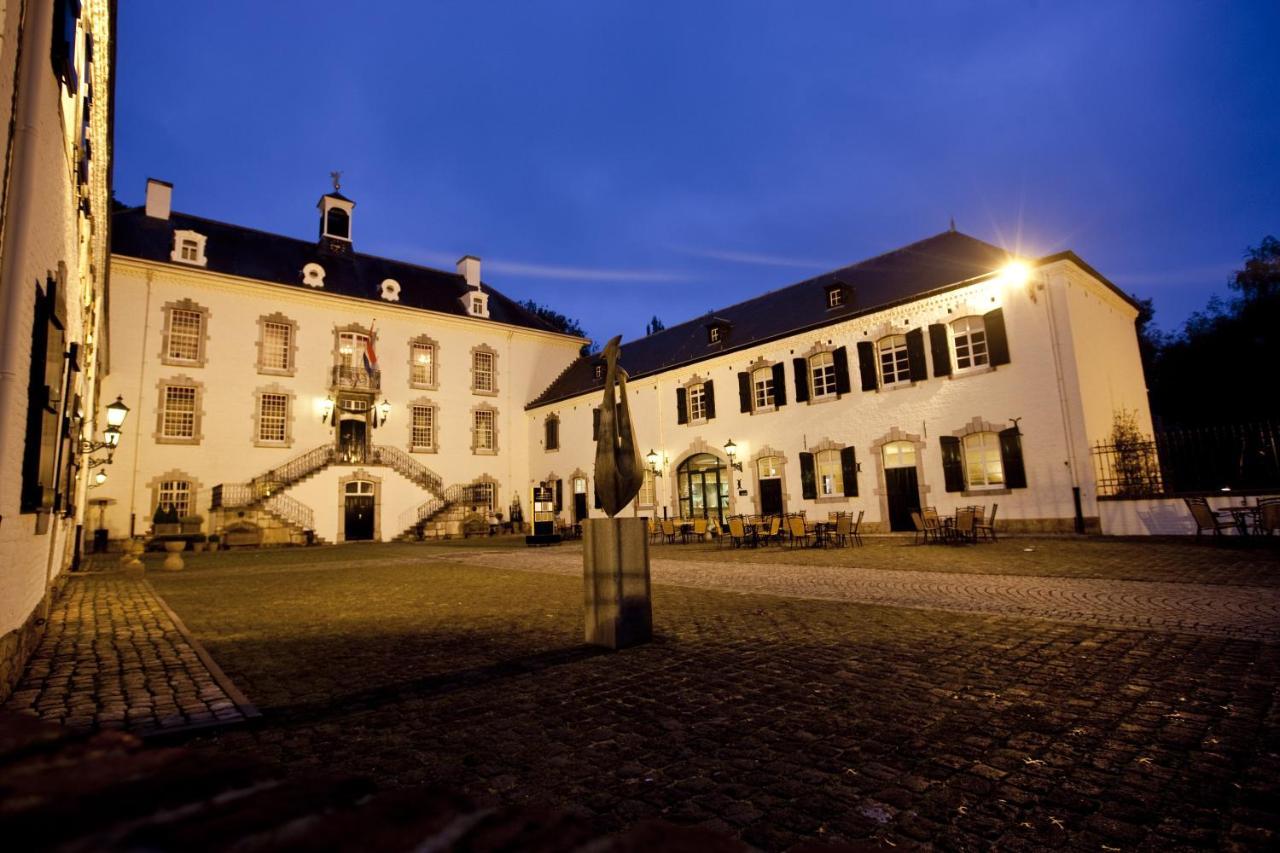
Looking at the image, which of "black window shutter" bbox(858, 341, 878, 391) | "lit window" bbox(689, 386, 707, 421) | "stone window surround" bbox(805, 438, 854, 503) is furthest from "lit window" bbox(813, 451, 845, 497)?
"lit window" bbox(689, 386, 707, 421)

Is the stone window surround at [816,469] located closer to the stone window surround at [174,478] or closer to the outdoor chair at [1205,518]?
the outdoor chair at [1205,518]

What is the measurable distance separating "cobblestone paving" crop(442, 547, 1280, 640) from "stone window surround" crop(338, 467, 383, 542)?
55.3 feet

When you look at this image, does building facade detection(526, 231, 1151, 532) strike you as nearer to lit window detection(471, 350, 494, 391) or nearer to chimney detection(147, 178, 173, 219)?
lit window detection(471, 350, 494, 391)

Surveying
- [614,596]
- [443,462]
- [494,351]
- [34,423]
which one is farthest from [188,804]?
[494,351]

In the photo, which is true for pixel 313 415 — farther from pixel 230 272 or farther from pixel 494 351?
pixel 494 351

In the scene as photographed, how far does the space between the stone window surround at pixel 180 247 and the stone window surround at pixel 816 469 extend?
2472 cm

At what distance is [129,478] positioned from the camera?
70.0 ft

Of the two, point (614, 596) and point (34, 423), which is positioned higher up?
point (34, 423)

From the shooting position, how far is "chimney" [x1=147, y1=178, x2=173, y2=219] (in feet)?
81.6

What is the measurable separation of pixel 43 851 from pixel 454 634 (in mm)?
5884

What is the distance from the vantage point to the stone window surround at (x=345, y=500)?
968 inches

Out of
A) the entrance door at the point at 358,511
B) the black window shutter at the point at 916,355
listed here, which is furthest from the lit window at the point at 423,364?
the black window shutter at the point at 916,355

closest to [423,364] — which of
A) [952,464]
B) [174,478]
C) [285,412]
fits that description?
[285,412]

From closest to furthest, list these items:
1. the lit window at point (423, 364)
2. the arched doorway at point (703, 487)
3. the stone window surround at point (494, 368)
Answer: the arched doorway at point (703, 487), the lit window at point (423, 364), the stone window surround at point (494, 368)
